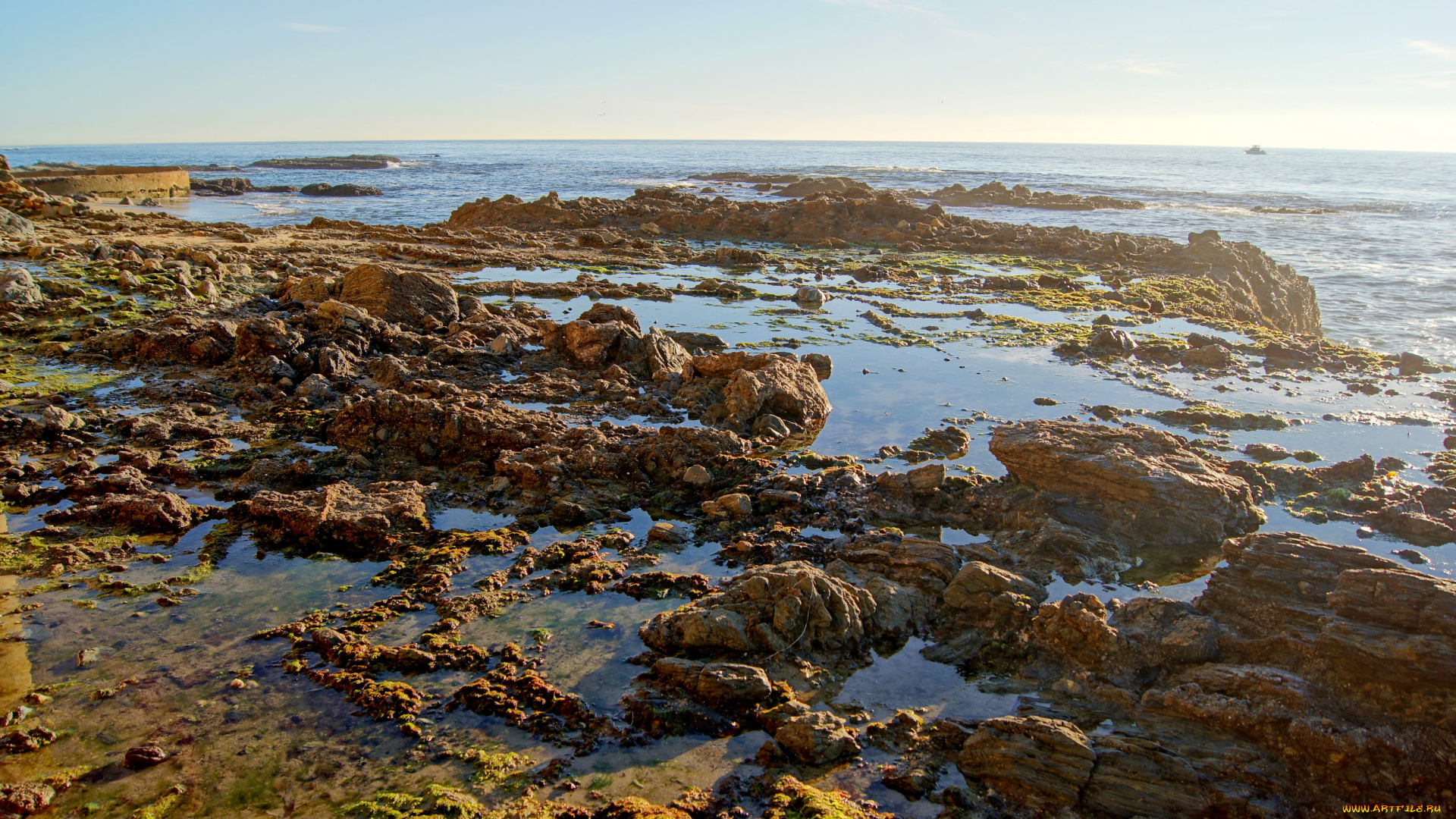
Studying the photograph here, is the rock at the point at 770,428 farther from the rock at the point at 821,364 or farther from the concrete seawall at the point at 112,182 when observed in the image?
A: the concrete seawall at the point at 112,182

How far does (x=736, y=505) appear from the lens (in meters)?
7.61

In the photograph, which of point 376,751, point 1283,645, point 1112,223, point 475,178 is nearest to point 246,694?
point 376,751

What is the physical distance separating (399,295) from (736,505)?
928 centimetres

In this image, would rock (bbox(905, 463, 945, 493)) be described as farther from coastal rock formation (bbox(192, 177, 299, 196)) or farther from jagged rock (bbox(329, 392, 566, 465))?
coastal rock formation (bbox(192, 177, 299, 196))

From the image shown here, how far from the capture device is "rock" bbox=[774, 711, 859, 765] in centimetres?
454

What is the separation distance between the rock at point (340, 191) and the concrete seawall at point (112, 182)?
7.89m

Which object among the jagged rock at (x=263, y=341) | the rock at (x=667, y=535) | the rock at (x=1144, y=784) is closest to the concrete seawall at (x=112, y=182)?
the jagged rock at (x=263, y=341)

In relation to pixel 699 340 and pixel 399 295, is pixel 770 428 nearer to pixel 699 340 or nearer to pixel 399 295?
pixel 699 340

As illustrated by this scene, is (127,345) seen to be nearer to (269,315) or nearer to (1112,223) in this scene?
(269,315)

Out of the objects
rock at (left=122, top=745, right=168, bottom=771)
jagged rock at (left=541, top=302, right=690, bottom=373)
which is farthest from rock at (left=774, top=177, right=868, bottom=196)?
rock at (left=122, top=745, right=168, bottom=771)

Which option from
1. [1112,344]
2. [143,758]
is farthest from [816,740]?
[1112,344]

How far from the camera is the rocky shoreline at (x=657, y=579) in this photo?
433 centimetres

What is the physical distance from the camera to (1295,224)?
134ft

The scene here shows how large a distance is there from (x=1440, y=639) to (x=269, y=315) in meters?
15.3
